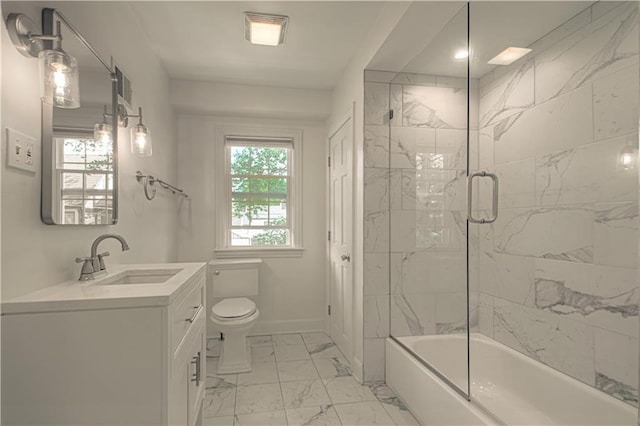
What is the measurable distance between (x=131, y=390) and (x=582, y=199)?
224cm

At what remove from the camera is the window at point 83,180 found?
121cm

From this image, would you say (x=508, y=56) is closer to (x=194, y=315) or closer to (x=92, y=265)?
(x=194, y=315)

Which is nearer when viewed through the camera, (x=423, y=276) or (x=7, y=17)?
(x=7, y=17)

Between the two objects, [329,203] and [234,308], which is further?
[329,203]

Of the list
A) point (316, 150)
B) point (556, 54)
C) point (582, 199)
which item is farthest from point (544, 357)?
point (316, 150)

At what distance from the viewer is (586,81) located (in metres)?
1.74

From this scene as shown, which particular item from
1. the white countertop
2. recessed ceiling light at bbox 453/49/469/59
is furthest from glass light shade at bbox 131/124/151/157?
recessed ceiling light at bbox 453/49/469/59

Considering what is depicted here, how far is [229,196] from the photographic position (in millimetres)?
3324

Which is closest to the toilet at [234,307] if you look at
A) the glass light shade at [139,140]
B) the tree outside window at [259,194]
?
the tree outside window at [259,194]

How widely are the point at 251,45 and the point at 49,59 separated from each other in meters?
1.59

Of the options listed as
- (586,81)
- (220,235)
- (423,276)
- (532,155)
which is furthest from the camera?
(220,235)

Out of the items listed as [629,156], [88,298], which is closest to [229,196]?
[88,298]

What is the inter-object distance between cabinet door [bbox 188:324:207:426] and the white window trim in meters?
1.62

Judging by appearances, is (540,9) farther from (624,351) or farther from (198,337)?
(198,337)
